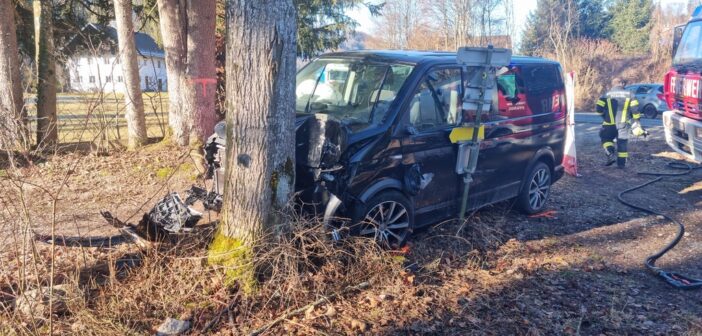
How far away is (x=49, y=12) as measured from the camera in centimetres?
1119

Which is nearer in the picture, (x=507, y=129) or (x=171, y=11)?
(x=507, y=129)

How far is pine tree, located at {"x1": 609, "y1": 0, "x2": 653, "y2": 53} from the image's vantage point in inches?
1609

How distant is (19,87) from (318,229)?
963 centimetres

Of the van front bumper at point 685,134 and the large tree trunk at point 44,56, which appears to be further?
the large tree trunk at point 44,56

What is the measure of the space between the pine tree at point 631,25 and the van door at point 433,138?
4113 cm

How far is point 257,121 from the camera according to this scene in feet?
13.4

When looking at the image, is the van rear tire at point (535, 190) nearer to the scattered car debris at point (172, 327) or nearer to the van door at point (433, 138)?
the van door at point (433, 138)

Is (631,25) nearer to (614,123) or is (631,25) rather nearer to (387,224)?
(614,123)

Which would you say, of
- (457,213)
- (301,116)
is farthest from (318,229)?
(457,213)

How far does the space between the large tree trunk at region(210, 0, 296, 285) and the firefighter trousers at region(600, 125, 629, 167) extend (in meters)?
9.24

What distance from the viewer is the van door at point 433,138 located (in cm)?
532

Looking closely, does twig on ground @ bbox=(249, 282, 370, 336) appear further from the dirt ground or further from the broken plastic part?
the broken plastic part

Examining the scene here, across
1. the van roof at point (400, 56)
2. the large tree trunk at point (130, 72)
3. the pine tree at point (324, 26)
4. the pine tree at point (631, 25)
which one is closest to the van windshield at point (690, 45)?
the van roof at point (400, 56)

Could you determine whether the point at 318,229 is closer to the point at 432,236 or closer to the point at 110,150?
the point at 432,236
